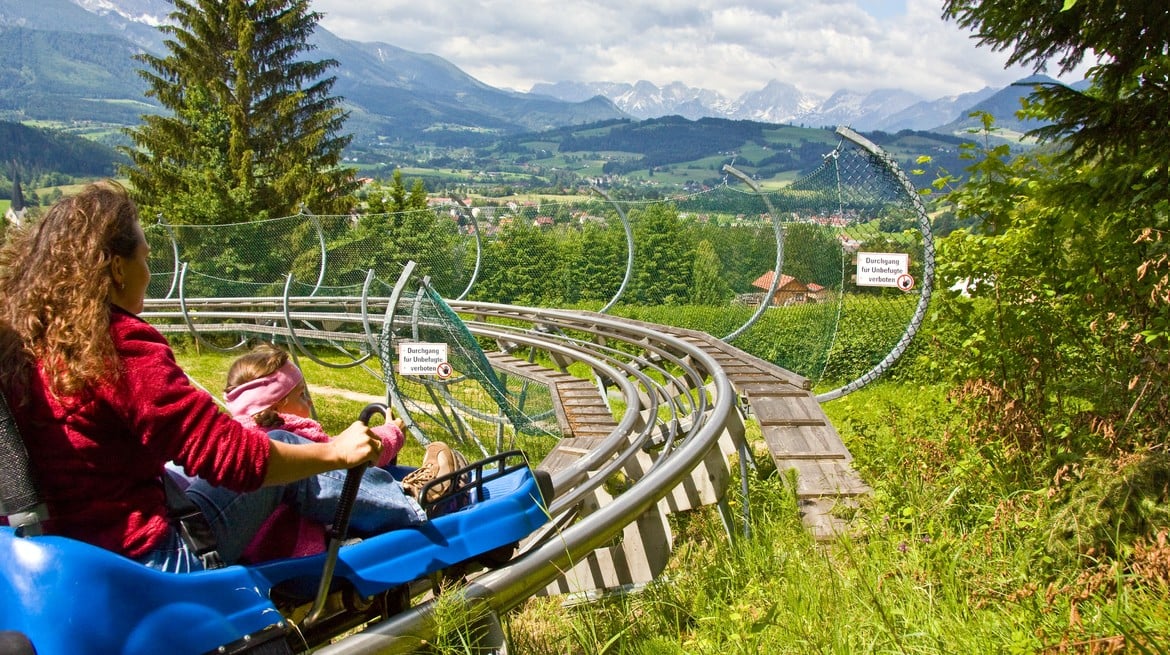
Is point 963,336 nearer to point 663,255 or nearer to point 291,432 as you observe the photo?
point 291,432

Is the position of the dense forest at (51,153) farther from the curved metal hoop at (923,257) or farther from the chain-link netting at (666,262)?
the curved metal hoop at (923,257)

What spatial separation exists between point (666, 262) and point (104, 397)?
8769mm

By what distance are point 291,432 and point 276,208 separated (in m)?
24.5

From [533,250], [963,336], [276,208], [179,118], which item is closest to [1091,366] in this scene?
[963,336]

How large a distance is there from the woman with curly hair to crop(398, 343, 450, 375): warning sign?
543 cm

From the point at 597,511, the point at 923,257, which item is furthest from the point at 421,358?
the point at 597,511

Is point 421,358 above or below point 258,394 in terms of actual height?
below

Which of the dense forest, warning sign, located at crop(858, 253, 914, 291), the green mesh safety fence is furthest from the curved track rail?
the dense forest

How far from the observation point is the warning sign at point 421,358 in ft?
25.3

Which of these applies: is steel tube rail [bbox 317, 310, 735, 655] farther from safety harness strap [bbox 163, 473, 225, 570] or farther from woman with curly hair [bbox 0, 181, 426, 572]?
woman with curly hair [bbox 0, 181, 426, 572]

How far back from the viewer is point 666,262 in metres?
10.5

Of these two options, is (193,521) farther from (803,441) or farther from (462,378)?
(462,378)

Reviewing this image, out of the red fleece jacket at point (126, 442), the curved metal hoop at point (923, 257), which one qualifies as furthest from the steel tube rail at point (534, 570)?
the curved metal hoop at point (923, 257)

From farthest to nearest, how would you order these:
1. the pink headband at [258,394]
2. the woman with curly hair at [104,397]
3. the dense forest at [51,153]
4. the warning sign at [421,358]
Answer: the dense forest at [51,153] < the warning sign at [421,358] < the pink headband at [258,394] < the woman with curly hair at [104,397]
